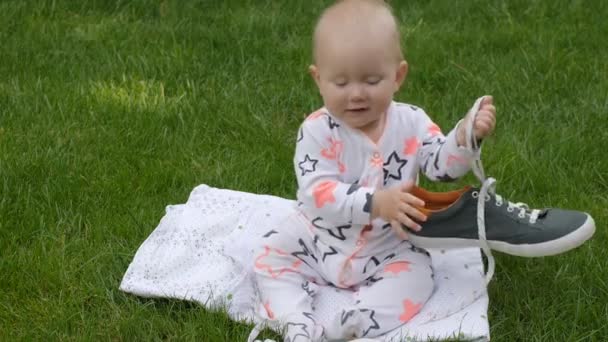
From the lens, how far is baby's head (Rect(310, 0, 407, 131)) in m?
2.42

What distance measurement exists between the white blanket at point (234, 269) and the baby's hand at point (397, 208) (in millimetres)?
266

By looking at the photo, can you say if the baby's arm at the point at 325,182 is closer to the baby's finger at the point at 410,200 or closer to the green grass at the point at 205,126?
the baby's finger at the point at 410,200

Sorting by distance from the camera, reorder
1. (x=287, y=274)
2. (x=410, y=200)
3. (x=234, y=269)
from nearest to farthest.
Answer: (x=410, y=200), (x=287, y=274), (x=234, y=269)

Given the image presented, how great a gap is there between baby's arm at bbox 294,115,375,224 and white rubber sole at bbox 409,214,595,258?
0.18 m

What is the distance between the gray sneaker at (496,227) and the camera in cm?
246

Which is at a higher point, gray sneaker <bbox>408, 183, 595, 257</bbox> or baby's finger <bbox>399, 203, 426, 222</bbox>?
baby's finger <bbox>399, 203, 426, 222</bbox>

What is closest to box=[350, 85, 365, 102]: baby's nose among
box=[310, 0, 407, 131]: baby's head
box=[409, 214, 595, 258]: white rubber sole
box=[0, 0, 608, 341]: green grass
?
box=[310, 0, 407, 131]: baby's head

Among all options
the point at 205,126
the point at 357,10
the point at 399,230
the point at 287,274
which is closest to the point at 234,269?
the point at 287,274

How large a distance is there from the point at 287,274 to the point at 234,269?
23cm

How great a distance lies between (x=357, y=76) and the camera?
2.45 metres

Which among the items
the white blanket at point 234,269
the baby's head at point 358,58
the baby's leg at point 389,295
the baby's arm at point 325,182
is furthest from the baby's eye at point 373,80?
the white blanket at point 234,269

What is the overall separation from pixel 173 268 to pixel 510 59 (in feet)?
6.87

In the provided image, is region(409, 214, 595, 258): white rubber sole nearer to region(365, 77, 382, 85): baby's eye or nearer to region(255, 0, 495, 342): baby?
region(255, 0, 495, 342): baby

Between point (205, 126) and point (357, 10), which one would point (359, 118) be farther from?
point (205, 126)
